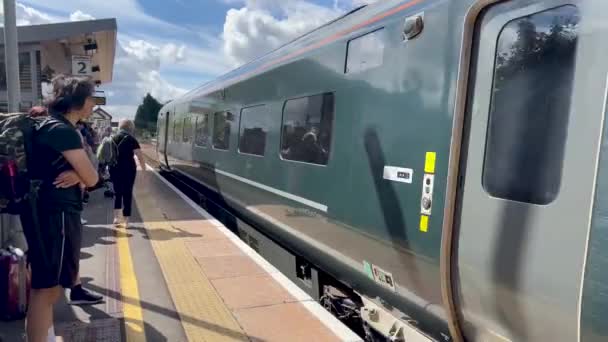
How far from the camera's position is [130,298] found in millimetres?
4059

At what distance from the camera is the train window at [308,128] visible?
4164 mm

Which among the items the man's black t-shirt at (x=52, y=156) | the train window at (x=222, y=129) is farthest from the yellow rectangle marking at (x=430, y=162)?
the train window at (x=222, y=129)

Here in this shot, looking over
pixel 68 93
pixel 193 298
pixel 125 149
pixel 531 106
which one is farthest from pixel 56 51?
pixel 531 106

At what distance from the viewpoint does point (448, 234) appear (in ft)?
8.61

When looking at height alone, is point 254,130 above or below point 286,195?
above

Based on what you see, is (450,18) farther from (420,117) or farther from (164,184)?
(164,184)

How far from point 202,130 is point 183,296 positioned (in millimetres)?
5918

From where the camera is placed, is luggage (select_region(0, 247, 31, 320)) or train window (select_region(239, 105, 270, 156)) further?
train window (select_region(239, 105, 270, 156))

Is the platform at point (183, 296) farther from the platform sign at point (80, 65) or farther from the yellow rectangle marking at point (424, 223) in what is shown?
the platform sign at point (80, 65)

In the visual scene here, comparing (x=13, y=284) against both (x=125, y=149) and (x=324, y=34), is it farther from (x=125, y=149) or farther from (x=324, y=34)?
(x=125, y=149)

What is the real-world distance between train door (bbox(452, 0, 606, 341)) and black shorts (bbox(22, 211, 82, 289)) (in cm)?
223

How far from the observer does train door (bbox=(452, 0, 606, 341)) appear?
6.84 feet

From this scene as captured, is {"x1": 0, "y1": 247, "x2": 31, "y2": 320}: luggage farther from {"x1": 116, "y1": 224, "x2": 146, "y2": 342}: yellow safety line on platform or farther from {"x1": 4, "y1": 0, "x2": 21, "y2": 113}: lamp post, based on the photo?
{"x1": 4, "y1": 0, "x2": 21, "y2": 113}: lamp post

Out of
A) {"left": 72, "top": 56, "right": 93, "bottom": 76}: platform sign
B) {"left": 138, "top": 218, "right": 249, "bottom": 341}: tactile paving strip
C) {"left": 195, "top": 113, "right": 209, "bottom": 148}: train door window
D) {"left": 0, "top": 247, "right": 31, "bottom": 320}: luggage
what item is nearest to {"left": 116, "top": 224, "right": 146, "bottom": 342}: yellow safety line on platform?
{"left": 138, "top": 218, "right": 249, "bottom": 341}: tactile paving strip
